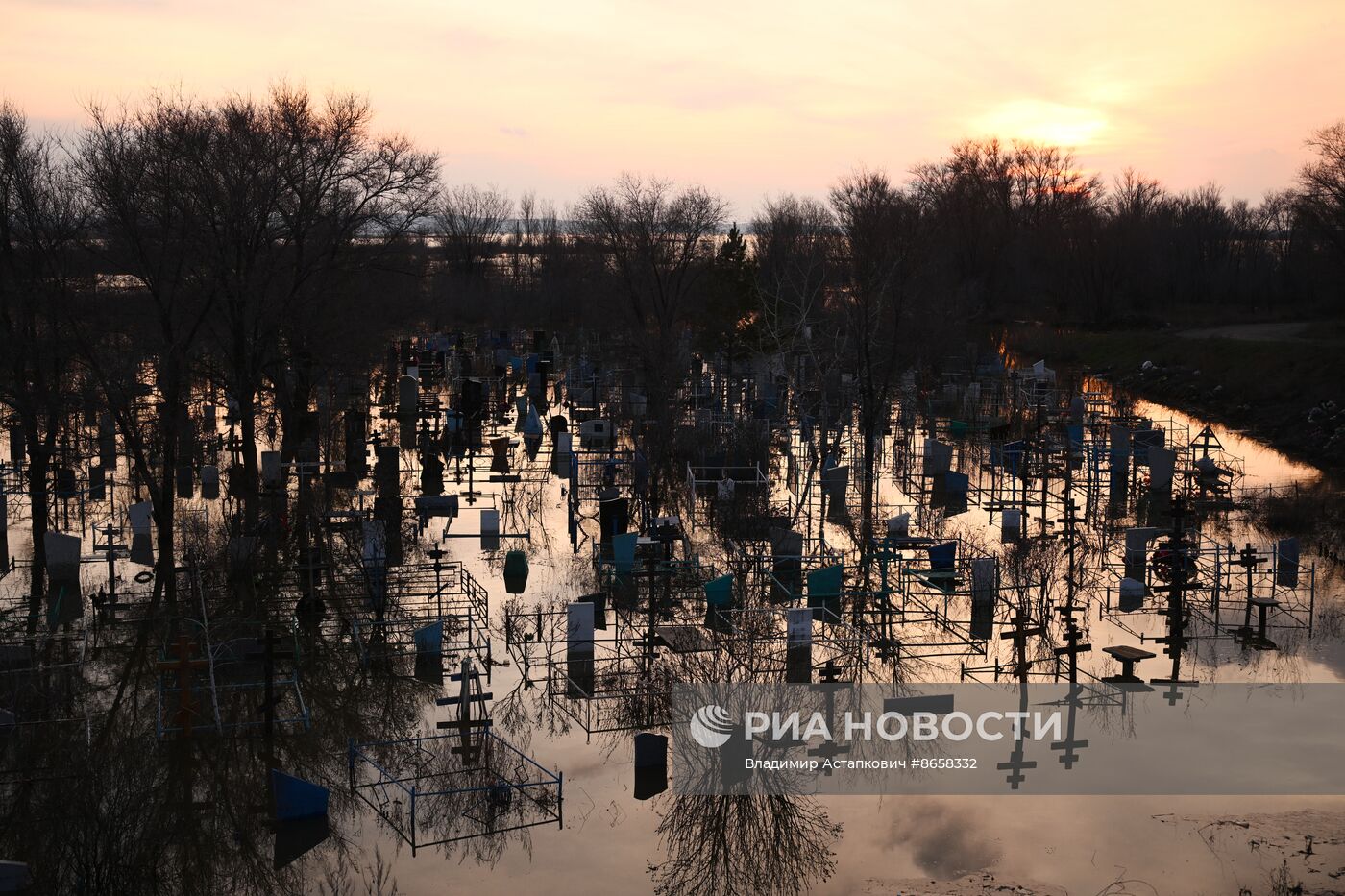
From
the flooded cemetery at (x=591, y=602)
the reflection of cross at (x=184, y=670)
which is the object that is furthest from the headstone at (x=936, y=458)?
the reflection of cross at (x=184, y=670)

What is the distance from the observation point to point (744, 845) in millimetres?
11664

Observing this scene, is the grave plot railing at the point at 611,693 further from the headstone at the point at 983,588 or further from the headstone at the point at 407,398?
the headstone at the point at 407,398

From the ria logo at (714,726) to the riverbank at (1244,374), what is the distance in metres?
24.9

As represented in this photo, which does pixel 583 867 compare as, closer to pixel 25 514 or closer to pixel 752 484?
pixel 752 484

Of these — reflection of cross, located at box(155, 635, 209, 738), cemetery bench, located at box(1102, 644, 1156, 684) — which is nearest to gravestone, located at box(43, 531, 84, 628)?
reflection of cross, located at box(155, 635, 209, 738)

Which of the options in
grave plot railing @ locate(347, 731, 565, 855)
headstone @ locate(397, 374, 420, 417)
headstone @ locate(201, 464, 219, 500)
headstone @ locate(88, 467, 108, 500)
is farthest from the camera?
headstone @ locate(397, 374, 420, 417)

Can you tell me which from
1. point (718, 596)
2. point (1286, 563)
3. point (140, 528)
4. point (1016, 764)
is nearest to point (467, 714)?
point (718, 596)

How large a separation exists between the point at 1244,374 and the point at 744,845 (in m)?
40.9

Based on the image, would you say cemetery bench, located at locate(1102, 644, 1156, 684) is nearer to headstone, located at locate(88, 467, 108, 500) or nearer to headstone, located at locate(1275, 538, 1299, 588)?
headstone, located at locate(1275, 538, 1299, 588)

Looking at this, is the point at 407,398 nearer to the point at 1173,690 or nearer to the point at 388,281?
the point at 388,281

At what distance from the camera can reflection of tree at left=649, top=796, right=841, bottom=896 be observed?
11.1 meters

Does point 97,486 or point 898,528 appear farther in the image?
point 97,486

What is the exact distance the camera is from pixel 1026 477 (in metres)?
26.6

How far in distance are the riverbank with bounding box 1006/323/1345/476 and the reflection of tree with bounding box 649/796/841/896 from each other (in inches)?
1009
